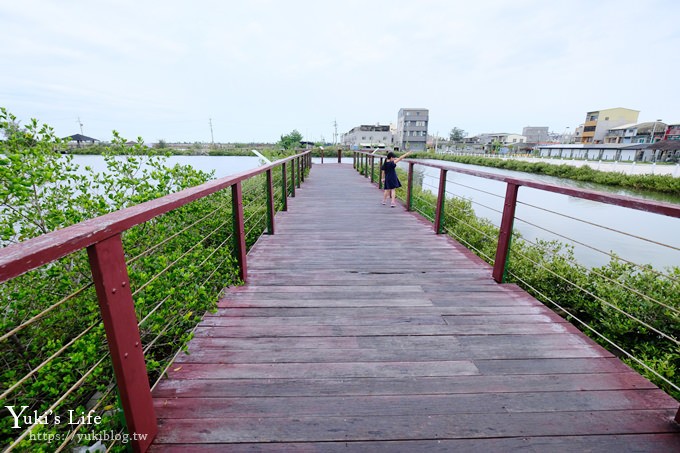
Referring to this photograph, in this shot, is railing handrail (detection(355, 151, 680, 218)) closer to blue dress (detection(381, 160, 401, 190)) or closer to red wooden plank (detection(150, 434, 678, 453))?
red wooden plank (detection(150, 434, 678, 453))

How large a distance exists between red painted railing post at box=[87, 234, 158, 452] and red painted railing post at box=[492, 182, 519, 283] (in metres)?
2.61

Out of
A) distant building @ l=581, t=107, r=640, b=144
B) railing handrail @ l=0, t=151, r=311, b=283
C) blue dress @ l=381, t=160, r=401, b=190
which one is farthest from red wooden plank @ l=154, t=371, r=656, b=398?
distant building @ l=581, t=107, r=640, b=144

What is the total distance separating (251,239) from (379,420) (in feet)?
17.5

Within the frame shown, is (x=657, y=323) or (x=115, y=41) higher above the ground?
(x=115, y=41)

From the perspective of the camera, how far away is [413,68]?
1390 inches

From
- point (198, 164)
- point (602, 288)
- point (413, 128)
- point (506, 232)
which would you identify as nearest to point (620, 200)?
point (506, 232)

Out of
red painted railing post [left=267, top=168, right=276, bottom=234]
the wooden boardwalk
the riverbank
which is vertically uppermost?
red painted railing post [left=267, top=168, right=276, bottom=234]

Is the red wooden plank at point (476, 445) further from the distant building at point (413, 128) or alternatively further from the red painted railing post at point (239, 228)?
the distant building at point (413, 128)

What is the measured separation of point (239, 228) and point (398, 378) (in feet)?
5.44

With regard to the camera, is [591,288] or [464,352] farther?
[591,288]

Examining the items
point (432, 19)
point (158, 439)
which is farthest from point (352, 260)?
point (432, 19)

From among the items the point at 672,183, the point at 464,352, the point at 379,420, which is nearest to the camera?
the point at 379,420

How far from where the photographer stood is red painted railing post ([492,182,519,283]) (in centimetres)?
253

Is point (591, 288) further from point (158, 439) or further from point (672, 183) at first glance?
point (672, 183)
